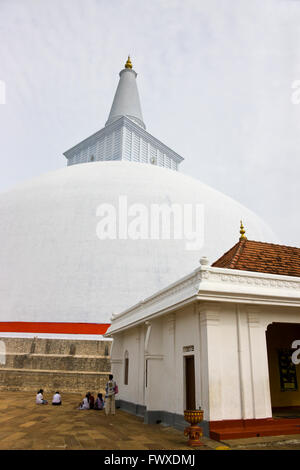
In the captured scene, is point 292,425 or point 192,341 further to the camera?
point 192,341

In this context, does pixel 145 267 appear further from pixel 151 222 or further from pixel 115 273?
pixel 151 222

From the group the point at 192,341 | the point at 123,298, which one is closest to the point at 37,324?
the point at 123,298

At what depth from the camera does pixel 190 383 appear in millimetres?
9430

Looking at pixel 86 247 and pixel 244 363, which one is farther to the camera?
pixel 86 247

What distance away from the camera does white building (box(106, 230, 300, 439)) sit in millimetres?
8297

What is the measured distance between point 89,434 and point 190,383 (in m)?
2.84

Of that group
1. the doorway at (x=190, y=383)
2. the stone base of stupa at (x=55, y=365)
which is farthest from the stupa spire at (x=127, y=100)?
the doorway at (x=190, y=383)

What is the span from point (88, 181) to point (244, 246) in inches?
574

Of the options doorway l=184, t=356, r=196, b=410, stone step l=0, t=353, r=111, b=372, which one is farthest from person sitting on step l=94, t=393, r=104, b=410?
doorway l=184, t=356, r=196, b=410

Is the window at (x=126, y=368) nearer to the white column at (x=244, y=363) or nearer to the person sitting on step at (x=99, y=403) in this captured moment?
the person sitting on step at (x=99, y=403)

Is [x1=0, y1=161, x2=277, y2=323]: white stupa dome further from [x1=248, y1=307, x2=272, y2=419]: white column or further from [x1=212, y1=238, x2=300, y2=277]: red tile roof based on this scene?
[x1=248, y1=307, x2=272, y2=419]: white column

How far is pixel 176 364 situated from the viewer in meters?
10.1

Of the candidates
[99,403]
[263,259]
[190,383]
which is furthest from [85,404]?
[263,259]

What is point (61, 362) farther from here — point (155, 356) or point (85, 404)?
point (155, 356)
